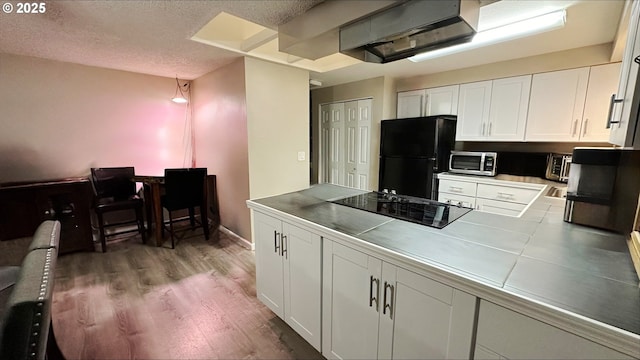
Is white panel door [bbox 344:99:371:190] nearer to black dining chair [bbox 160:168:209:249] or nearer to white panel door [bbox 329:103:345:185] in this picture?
white panel door [bbox 329:103:345:185]

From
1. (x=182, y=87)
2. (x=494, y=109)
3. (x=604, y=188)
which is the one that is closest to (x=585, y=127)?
(x=494, y=109)

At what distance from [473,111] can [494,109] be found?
0.24m

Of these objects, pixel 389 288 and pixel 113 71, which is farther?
pixel 113 71

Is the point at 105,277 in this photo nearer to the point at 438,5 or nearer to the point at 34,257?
the point at 34,257

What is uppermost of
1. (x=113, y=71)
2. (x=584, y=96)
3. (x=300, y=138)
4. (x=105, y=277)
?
(x=113, y=71)

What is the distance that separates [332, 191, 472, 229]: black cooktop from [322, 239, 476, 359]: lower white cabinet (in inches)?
17.0

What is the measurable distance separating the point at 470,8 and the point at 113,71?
14.0 feet

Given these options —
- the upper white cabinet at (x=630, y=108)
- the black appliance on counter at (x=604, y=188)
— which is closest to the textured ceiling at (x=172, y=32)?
the upper white cabinet at (x=630, y=108)

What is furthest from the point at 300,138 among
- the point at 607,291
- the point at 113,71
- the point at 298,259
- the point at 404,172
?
the point at 607,291

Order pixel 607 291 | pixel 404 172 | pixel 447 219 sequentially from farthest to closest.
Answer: pixel 404 172 → pixel 447 219 → pixel 607 291

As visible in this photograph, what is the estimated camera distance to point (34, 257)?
98 cm

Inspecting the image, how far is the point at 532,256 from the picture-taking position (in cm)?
106

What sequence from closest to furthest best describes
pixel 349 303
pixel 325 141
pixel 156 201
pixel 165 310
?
1. pixel 349 303
2. pixel 165 310
3. pixel 156 201
4. pixel 325 141

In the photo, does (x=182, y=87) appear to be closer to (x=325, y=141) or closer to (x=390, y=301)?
(x=325, y=141)
